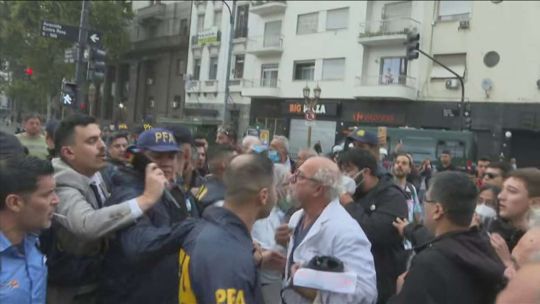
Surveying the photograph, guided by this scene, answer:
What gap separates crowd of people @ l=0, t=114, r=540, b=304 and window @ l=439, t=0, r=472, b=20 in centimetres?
2320

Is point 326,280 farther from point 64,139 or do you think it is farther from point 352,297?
point 64,139

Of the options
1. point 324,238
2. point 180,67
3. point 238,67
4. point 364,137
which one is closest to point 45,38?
point 180,67

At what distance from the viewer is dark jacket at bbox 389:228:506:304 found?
8.66 ft

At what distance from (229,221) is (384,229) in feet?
6.42

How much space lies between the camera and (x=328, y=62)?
97.0 ft

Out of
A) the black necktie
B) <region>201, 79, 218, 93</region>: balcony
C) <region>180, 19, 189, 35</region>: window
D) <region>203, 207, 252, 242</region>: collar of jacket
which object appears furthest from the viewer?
<region>180, 19, 189, 35</region>: window

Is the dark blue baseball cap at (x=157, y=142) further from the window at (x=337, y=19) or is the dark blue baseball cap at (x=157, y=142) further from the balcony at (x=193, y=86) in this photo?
the balcony at (x=193, y=86)

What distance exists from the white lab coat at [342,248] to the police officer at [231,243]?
0.48 metres

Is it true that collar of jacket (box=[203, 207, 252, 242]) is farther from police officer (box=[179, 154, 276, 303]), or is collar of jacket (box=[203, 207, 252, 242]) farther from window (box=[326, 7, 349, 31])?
window (box=[326, 7, 349, 31])

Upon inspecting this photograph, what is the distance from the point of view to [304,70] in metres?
31.1

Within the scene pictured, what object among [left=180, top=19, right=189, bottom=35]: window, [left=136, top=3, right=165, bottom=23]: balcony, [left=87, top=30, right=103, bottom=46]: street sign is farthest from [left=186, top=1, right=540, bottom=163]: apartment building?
[left=87, top=30, right=103, bottom=46]: street sign

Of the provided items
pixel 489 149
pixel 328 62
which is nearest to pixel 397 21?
pixel 328 62

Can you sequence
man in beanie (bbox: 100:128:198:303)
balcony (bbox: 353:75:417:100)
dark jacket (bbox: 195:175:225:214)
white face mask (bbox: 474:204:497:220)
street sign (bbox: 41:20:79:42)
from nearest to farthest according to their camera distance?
1. man in beanie (bbox: 100:128:198:303)
2. dark jacket (bbox: 195:175:225:214)
3. white face mask (bbox: 474:204:497:220)
4. street sign (bbox: 41:20:79:42)
5. balcony (bbox: 353:75:417:100)

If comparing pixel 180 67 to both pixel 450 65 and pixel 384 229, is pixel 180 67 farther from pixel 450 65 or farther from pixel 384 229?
pixel 384 229
